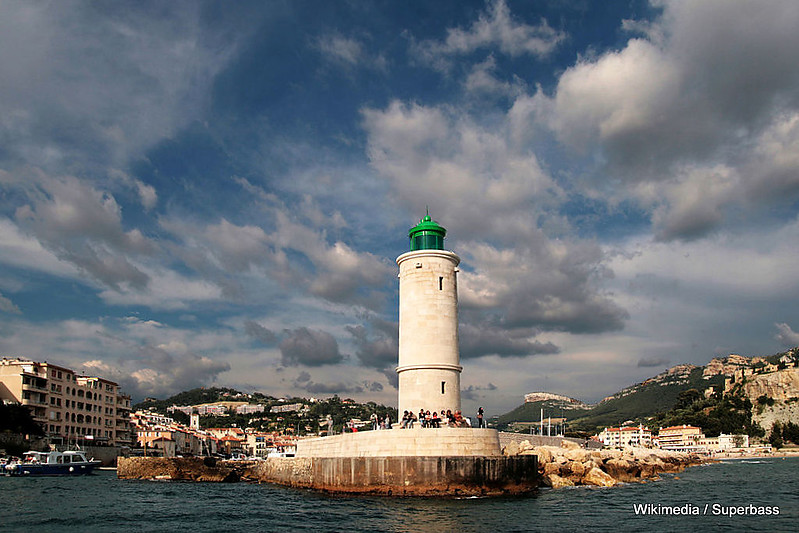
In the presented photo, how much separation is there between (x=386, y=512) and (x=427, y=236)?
14119 mm

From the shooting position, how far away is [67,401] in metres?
70.1

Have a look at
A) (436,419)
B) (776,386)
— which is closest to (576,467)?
(436,419)

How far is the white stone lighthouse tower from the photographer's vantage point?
2819 centimetres

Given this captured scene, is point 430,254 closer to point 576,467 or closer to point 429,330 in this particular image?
point 429,330

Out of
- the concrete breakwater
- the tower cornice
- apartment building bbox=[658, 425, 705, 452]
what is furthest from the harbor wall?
apartment building bbox=[658, 425, 705, 452]

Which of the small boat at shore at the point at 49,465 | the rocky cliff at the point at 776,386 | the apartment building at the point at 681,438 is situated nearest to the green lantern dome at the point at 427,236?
the small boat at shore at the point at 49,465

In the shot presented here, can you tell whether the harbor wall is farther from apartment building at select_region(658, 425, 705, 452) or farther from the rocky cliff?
the rocky cliff

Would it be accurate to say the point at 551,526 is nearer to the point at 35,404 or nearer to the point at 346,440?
the point at 346,440

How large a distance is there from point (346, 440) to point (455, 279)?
30.1 ft

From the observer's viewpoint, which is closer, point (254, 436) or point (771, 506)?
point (771, 506)

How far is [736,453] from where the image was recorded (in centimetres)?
11400

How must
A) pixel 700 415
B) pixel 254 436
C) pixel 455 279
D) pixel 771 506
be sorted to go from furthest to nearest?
1. pixel 700 415
2. pixel 254 436
3. pixel 455 279
4. pixel 771 506

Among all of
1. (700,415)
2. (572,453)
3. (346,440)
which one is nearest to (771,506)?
(572,453)

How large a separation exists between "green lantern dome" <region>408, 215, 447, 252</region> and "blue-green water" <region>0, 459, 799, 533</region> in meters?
12.0
